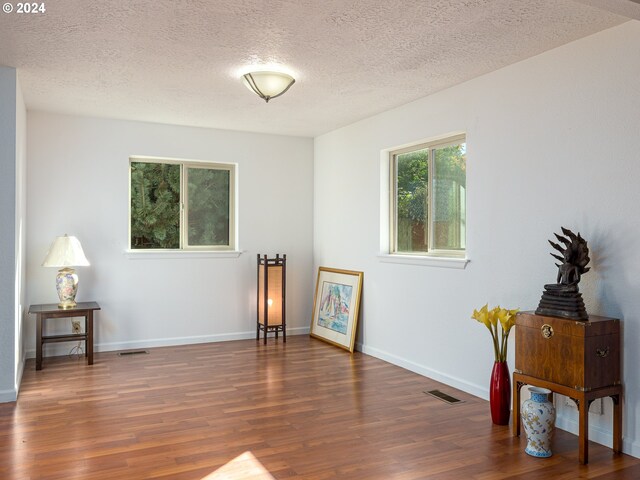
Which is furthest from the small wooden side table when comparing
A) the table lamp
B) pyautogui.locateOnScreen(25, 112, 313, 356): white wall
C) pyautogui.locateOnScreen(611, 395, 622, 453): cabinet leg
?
pyautogui.locateOnScreen(611, 395, 622, 453): cabinet leg

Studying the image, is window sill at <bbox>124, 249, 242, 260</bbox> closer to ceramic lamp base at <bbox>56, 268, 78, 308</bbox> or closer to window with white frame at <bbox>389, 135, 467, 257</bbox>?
ceramic lamp base at <bbox>56, 268, 78, 308</bbox>

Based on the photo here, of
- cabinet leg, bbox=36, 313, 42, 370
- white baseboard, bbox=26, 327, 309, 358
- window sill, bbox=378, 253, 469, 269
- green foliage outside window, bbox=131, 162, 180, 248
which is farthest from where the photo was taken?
green foliage outside window, bbox=131, 162, 180, 248

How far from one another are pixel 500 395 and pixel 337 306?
266 centimetres

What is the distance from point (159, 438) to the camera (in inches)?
126

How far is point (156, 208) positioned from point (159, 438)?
327cm

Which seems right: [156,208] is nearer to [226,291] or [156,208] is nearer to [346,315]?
[226,291]

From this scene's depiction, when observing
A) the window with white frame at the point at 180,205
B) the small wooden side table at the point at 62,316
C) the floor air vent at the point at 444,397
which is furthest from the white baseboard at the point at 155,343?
the floor air vent at the point at 444,397

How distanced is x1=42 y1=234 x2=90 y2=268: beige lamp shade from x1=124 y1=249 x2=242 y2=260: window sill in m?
0.66

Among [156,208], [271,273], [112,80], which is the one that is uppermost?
[112,80]

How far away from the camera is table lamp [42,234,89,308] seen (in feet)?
16.2

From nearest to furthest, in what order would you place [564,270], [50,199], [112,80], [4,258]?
[564,270] → [4,258] → [112,80] → [50,199]

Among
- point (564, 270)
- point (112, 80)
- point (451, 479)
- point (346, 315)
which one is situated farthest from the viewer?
point (346, 315)

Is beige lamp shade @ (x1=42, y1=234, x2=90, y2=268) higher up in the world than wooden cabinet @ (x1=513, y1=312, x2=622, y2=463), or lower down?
higher up

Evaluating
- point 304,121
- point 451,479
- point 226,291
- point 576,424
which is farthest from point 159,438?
point 304,121
